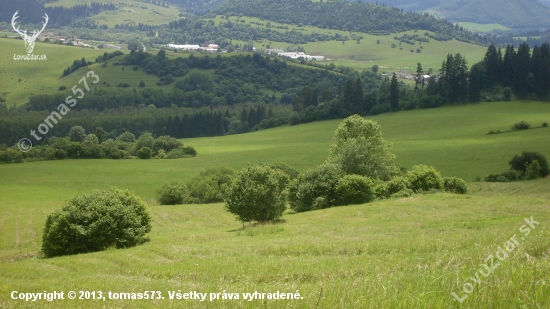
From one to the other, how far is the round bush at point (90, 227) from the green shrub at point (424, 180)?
3450 cm

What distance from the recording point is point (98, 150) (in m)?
117

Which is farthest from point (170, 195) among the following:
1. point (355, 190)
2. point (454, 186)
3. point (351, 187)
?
point (454, 186)

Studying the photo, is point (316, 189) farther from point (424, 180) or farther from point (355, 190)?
point (424, 180)

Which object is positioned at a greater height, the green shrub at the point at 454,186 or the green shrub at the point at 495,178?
the green shrub at the point at 454,186

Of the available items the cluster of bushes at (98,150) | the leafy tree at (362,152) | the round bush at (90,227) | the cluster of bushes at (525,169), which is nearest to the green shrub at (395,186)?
the leafy tree at (362,152)

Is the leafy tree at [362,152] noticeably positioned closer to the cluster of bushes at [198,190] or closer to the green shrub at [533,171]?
the cluster of bushes at [198,190]

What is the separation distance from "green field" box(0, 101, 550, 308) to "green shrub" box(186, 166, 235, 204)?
282 inches

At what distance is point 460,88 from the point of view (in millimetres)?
144000

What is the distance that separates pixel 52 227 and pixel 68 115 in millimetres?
157299

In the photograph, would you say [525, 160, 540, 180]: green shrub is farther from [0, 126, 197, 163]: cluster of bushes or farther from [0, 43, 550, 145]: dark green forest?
[0, 126, 197, 163]: cluster of bushes

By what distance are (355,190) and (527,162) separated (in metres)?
37.2

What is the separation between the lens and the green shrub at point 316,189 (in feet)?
192

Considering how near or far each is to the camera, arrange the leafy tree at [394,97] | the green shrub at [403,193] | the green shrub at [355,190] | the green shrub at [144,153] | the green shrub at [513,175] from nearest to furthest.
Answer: the green shrub at [403,193], the green shrub at [355,190], the green shrub at [513,175], the green shrub at [144,153], the leafy tree at [394,97]

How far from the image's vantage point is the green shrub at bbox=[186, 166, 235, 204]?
8375cm
